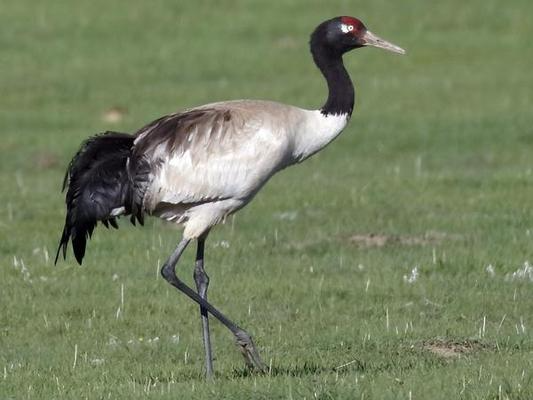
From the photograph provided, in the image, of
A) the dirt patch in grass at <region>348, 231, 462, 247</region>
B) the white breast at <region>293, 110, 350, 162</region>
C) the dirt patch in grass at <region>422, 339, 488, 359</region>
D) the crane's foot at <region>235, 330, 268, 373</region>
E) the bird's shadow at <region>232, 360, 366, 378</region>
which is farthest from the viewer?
the dirt patch in grass at <region>348, 231, 462, 247</region>

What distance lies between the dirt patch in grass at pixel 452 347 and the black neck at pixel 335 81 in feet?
5.59

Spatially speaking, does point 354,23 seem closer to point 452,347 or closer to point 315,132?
point 315,132

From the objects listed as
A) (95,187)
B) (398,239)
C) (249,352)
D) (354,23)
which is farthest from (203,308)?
(398,239)

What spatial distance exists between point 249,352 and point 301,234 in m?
4.46

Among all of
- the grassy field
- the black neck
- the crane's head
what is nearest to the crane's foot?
the grassy field

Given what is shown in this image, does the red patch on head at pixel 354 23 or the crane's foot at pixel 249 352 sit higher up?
the red patch on head at pixel 354 23

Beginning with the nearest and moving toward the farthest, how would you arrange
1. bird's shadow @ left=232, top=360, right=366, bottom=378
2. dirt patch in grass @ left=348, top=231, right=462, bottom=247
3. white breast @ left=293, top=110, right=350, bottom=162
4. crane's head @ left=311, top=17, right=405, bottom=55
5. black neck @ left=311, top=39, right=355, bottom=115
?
bird's shadow @ left=232, top=360, right=366, bottom=378, white breast @ left=293, top=110, right=350, bottom=162, black neck @ left=311, top=39, right=355, bottom=115, crane's head @ left=311, top=17, right=405, bottom=55, dirt patch in grass @ left=348, top=231, right=462, bottom=247

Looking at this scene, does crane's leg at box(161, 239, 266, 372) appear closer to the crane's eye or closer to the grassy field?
the grassy field

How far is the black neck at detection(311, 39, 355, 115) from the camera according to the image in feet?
31.6

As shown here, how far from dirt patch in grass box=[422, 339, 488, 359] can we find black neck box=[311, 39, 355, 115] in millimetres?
1703

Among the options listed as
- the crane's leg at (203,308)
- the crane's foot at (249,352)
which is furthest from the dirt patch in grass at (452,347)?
the crane's leg at (203,308)

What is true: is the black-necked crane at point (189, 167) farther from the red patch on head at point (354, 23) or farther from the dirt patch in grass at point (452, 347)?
the dirt patch in grass at point (452, 347)

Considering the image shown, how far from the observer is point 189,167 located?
30.2 ft

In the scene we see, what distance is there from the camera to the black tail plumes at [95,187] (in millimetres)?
9164
